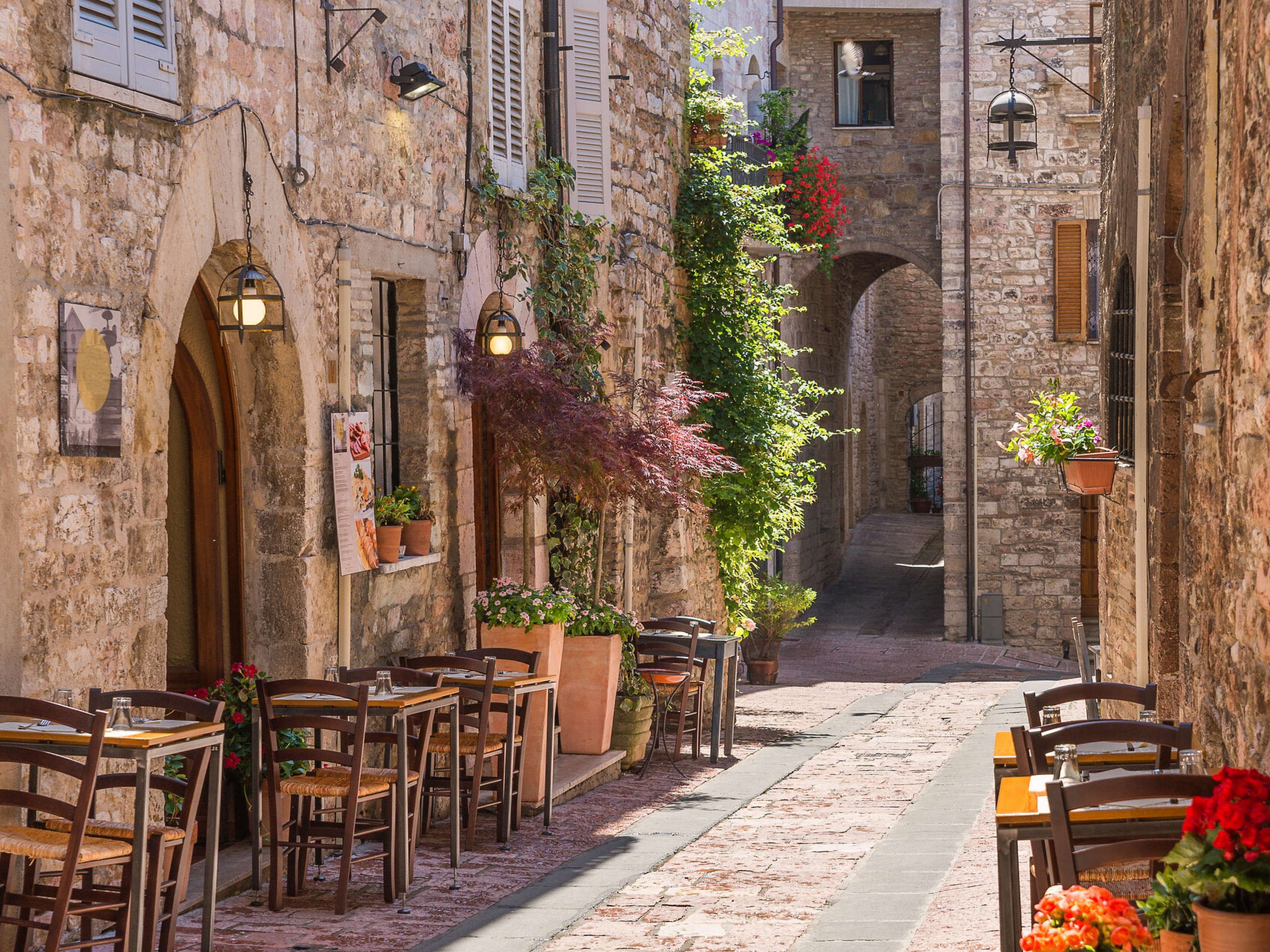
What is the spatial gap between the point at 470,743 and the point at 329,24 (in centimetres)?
335

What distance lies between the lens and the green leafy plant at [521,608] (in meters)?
8.03

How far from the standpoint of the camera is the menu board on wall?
683cm

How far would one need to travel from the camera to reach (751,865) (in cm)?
652

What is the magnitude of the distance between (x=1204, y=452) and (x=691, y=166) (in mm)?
8288

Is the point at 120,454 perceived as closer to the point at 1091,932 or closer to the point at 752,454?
the point at 1091,932

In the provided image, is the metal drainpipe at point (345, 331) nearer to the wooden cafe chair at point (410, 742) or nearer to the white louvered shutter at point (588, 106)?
the wooden cafe chair at point (410, 742)

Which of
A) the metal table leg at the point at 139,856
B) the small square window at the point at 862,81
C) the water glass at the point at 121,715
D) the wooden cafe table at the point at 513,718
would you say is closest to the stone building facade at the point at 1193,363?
the wooden cafe table at the point at 513,718

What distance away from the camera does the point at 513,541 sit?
9328mm

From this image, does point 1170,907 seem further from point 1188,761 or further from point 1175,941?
point 1188,761

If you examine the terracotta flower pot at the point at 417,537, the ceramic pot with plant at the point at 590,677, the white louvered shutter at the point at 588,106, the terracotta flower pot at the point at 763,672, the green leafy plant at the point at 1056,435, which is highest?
the white louvered shutter at the point at 588,106

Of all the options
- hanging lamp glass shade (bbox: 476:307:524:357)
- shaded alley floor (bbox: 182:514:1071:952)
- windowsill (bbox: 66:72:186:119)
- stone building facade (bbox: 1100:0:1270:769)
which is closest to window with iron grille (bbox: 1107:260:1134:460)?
stone building facade (bbox: 1100:0:1270:769)

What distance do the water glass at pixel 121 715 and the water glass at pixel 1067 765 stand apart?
2722 millimetres

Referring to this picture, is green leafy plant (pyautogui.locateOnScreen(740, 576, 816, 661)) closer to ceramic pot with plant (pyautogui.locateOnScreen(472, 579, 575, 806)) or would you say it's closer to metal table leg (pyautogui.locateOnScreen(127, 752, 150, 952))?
ceramic pot with plant (pyautogui.locateOnScreen(472, 579, 575, 806))

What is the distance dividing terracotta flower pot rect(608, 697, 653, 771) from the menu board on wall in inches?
99.6
